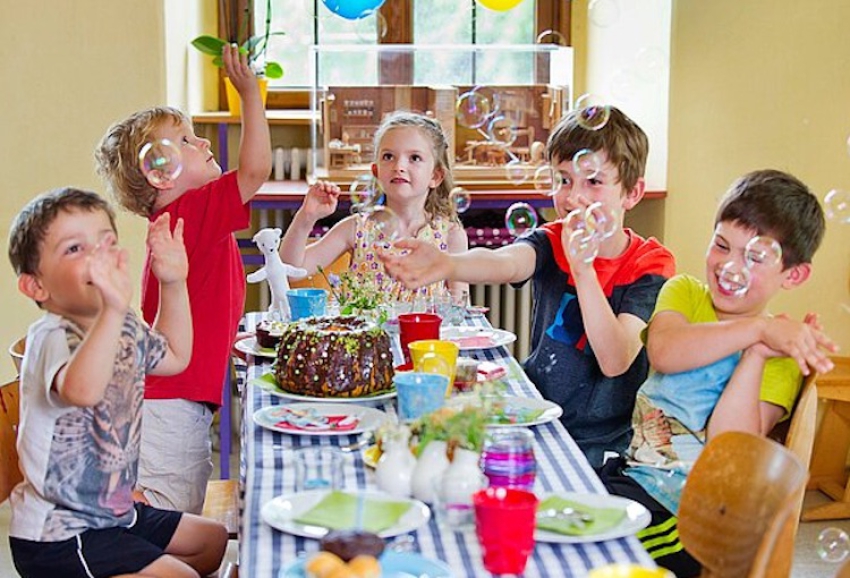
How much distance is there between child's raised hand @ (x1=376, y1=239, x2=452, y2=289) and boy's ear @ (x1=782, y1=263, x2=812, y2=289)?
0.59m

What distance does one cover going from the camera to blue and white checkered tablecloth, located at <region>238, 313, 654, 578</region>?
57.6 inches

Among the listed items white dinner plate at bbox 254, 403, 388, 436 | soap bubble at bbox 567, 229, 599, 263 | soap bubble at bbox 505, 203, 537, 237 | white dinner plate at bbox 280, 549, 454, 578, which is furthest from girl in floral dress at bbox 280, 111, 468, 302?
white dinner plate at bbox 280, 549, 454, 578

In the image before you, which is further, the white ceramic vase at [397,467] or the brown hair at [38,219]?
the brown hair at [38,219]

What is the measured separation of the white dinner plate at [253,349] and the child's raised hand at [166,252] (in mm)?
352

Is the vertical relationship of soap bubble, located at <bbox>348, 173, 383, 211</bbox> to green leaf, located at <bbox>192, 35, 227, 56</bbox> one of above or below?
below

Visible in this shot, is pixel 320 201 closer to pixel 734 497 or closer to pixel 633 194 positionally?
pixel 633 194

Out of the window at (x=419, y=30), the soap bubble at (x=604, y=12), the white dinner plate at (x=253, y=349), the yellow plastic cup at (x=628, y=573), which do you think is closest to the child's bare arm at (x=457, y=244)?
the white dinner plate at (x=253, y=349)

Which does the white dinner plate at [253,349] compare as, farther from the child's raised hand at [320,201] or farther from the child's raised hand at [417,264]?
the child's raised hand at [320,201]

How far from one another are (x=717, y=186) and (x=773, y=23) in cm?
52

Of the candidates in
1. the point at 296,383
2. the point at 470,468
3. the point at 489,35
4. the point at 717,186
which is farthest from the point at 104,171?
the point at 489,35

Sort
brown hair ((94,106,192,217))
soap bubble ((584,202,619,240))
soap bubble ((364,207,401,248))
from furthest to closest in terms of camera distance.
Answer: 1. soap bubble ((364,207,401,248))
2. brown hair ((94,106,192,217))
3. soap bubble ((584,202,619,240))

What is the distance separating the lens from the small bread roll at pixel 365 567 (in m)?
1.30

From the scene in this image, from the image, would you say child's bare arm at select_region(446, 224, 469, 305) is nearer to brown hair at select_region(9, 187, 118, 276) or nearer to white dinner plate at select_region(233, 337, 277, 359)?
white dinner plate at select_region(233, 337, 277, 359)

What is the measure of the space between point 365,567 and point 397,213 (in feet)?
6.42
